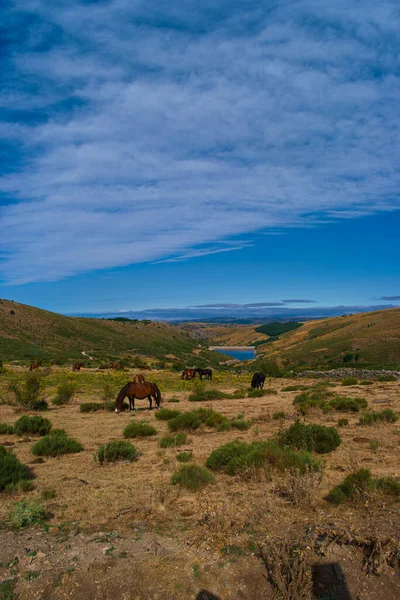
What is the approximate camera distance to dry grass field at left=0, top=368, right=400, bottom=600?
173 inches

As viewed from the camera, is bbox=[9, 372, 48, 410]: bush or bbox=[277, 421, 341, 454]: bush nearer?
bbox=[277, 421, 341, 454]: bush

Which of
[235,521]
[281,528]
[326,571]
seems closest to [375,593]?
[326,571]

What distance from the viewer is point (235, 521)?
5.67 m

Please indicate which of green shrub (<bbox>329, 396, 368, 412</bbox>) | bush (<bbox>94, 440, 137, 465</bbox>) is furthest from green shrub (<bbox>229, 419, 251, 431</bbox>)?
green shrub (<bbox>329, 396, 368, 412</bbox>)

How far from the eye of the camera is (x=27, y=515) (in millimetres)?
5891

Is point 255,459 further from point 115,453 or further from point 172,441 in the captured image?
point 172,441

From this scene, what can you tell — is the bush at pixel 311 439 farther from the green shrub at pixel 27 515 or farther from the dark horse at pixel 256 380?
the dark horse at pixel 256 380

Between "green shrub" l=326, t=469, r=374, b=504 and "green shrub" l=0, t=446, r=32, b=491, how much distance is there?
6.30m

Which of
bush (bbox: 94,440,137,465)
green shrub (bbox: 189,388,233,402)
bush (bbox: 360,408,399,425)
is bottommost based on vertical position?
green shrub (bbox: 189,388,233,402)

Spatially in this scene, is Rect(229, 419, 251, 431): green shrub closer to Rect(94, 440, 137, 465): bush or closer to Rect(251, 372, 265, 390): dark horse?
Rect(94, 440, 137, 465): bush

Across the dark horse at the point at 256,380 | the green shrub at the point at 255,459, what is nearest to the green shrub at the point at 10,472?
the green shrub at the point at 255,459

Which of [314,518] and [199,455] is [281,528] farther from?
[199,455]

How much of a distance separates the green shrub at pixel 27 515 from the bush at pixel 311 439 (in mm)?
6054

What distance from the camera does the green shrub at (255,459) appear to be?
7931 millimetres
